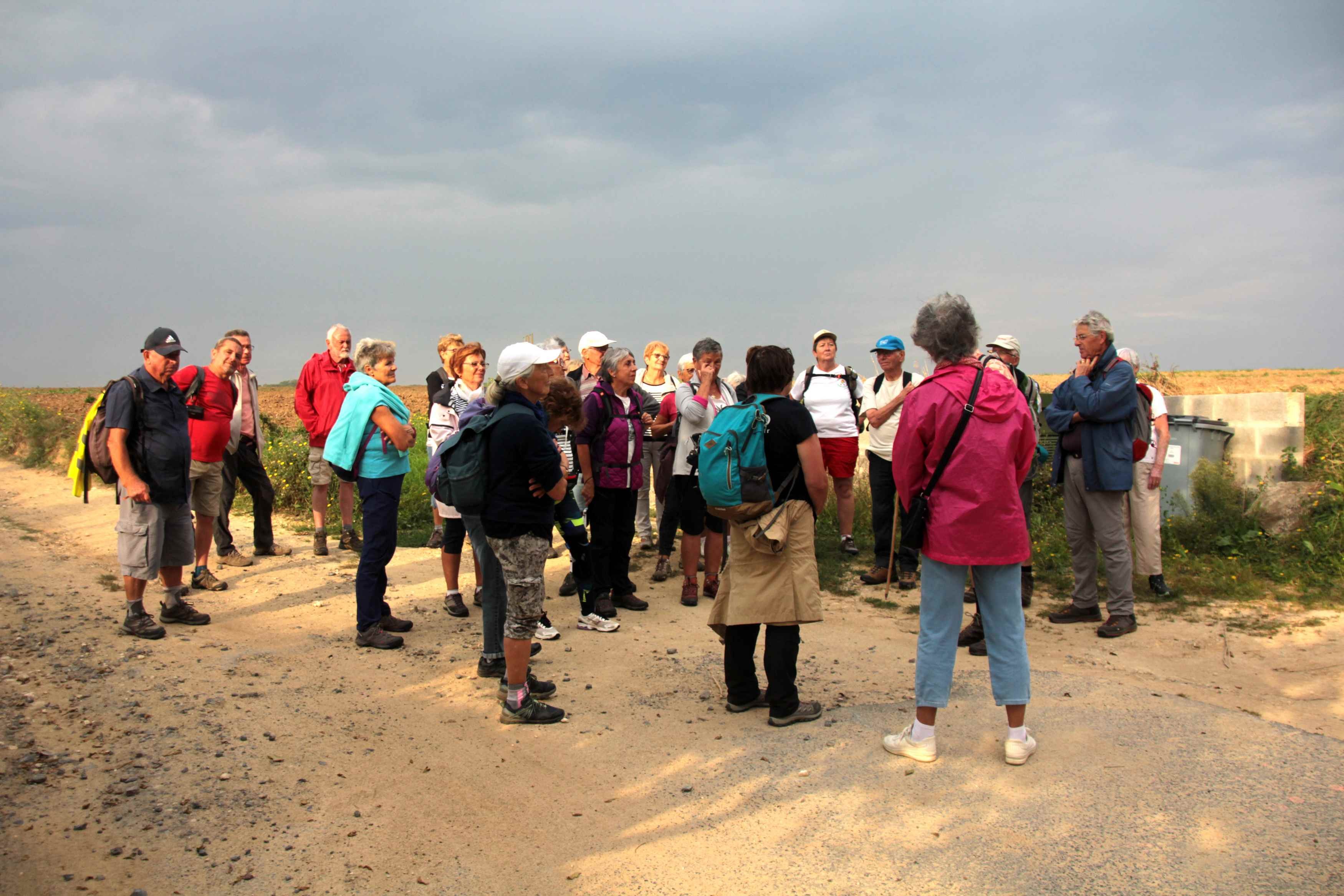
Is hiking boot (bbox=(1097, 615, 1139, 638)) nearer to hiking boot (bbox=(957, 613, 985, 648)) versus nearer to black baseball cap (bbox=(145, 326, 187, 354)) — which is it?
hiking boot (bbox=(957, 613, 985, 648))

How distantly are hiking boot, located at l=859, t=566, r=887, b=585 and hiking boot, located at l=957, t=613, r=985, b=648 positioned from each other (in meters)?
1.68

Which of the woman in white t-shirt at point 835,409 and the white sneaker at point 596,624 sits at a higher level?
the woman in white t-shirt at point 835,409

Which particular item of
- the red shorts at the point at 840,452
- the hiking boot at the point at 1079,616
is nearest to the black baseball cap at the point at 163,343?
the red shorts at the point at 840,452

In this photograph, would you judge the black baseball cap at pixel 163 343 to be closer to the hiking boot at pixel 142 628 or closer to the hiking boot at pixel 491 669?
the hiking boot at pixel 142 628

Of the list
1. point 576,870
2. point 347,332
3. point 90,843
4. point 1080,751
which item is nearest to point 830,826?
point 576,870

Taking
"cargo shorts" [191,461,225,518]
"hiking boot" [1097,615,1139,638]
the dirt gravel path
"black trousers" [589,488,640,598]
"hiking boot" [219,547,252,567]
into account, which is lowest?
the dirt gravel path

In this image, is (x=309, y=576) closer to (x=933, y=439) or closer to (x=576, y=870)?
(x=576, y=870)

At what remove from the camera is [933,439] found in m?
3.94

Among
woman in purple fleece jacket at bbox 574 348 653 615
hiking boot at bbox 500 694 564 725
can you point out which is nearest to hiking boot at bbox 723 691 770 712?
hiking boot at bbox 500 694 564 725

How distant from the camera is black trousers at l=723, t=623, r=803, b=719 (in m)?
4.54

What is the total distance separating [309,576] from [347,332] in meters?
2.38

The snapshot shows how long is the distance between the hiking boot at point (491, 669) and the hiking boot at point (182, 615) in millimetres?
2222

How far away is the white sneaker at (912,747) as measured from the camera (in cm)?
409

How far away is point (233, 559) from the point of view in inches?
316
